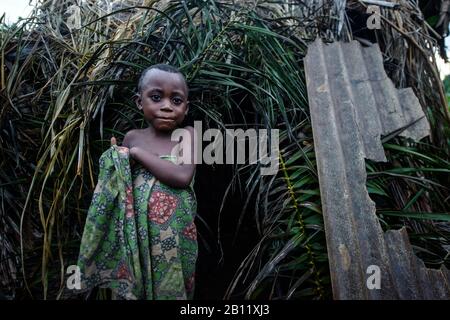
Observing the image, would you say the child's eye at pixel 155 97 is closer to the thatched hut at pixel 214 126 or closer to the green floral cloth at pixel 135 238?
the green floral cloth at pixel 135 238

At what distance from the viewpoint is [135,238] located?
60.5 inches

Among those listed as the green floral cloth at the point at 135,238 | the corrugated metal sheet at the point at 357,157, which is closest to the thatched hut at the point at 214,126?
the corrugated metal sheet at the point at 357,157

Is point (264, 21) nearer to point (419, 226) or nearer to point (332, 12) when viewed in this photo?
point (332, 12)

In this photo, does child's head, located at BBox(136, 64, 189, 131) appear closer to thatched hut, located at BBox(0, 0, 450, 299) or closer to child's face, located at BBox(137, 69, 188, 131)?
child's face, located at BBox(137, 69, 188, 131)

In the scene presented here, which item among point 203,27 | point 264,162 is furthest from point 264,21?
point 264,162

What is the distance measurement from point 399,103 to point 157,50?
4.79ft

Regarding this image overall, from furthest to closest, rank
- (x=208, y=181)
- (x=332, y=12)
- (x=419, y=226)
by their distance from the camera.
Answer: (x=332, y=12)
(x=208, y=181)
(x=419, y=226)

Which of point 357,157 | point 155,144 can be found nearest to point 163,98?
point 155,144

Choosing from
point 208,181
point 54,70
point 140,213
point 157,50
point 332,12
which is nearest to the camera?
point 140,213

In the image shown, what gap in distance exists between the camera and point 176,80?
1.74 meters

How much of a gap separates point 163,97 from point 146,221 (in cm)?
54

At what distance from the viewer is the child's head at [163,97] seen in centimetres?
171

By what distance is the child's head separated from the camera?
171cm

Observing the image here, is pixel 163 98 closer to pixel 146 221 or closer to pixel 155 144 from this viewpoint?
pixel 155 144
